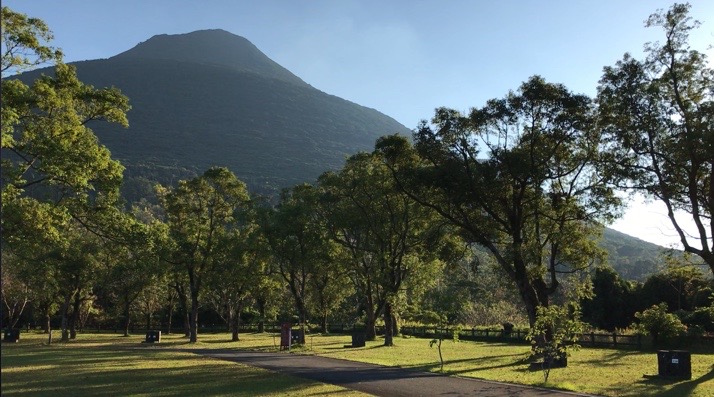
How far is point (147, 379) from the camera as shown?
56.6ft

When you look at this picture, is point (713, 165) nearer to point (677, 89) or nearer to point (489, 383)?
point (677, 89)

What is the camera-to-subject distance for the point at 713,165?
18625mm

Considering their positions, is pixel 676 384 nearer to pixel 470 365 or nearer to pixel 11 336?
pixel 470 365

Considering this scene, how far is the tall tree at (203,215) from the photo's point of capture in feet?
136

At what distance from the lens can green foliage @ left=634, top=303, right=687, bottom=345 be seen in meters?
26.8

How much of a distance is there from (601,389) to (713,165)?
9.60 m

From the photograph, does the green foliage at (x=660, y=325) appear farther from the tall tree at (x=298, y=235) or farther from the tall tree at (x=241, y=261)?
the tall tree at (x=241, y=261)

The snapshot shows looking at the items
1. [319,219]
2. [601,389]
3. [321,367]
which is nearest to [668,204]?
[601,389]

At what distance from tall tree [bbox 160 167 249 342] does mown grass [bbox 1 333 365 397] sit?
56.1 feet

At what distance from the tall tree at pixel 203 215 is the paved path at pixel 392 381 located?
19.4 metres

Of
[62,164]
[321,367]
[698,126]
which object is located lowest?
[321,367]

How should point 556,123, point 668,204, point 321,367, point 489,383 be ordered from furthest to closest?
point 556,123
point 321,367
point 668,204
point 489,383

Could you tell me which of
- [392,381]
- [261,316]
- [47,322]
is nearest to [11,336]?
[47,322]

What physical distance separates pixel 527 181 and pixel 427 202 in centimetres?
550
